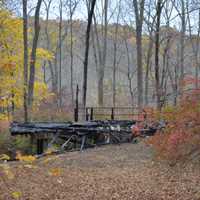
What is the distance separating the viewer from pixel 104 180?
1010cm

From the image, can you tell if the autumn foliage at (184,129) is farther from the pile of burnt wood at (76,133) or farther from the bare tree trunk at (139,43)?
the bare tree trunk at (139,43)

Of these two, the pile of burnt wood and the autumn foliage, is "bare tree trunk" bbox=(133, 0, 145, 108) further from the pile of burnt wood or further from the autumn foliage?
the autumn foliage

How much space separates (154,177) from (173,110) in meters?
3.40

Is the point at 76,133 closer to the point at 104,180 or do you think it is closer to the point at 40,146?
the point at 40,146

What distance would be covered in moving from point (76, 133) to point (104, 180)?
5.31 metres

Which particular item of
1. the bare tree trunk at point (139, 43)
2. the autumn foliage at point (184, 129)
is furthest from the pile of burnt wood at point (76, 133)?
the bare tree trunk at point (139, 43)

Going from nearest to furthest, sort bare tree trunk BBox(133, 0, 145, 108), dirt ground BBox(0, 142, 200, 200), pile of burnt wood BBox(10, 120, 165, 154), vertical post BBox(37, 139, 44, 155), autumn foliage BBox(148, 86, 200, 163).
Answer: autumn foliage BBox(148, 86, 200, 163) < dirt ground BBox(0, 142, 200, 200) < vertical post BBox(37, 139, 44, 155) < pile of burnt wood BBox(10, 120, 165, 154) < bare tree trunk BBox(133, 0, 145, 108)

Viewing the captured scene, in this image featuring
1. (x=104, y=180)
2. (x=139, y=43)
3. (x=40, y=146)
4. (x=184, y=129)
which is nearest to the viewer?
(x=184, y=129)

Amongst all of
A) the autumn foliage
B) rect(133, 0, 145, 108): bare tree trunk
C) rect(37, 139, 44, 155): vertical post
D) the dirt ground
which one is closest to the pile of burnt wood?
rect(37, 139, 44, 155): vertical post

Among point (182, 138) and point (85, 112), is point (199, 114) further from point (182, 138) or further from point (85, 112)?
point (85, 112)

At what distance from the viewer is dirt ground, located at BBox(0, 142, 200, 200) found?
8852 mm

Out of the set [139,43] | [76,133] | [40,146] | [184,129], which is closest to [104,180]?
[184,129]

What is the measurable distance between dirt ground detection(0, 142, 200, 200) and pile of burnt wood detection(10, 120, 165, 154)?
1.88 meters

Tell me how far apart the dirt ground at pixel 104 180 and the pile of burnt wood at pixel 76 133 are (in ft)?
6.16
